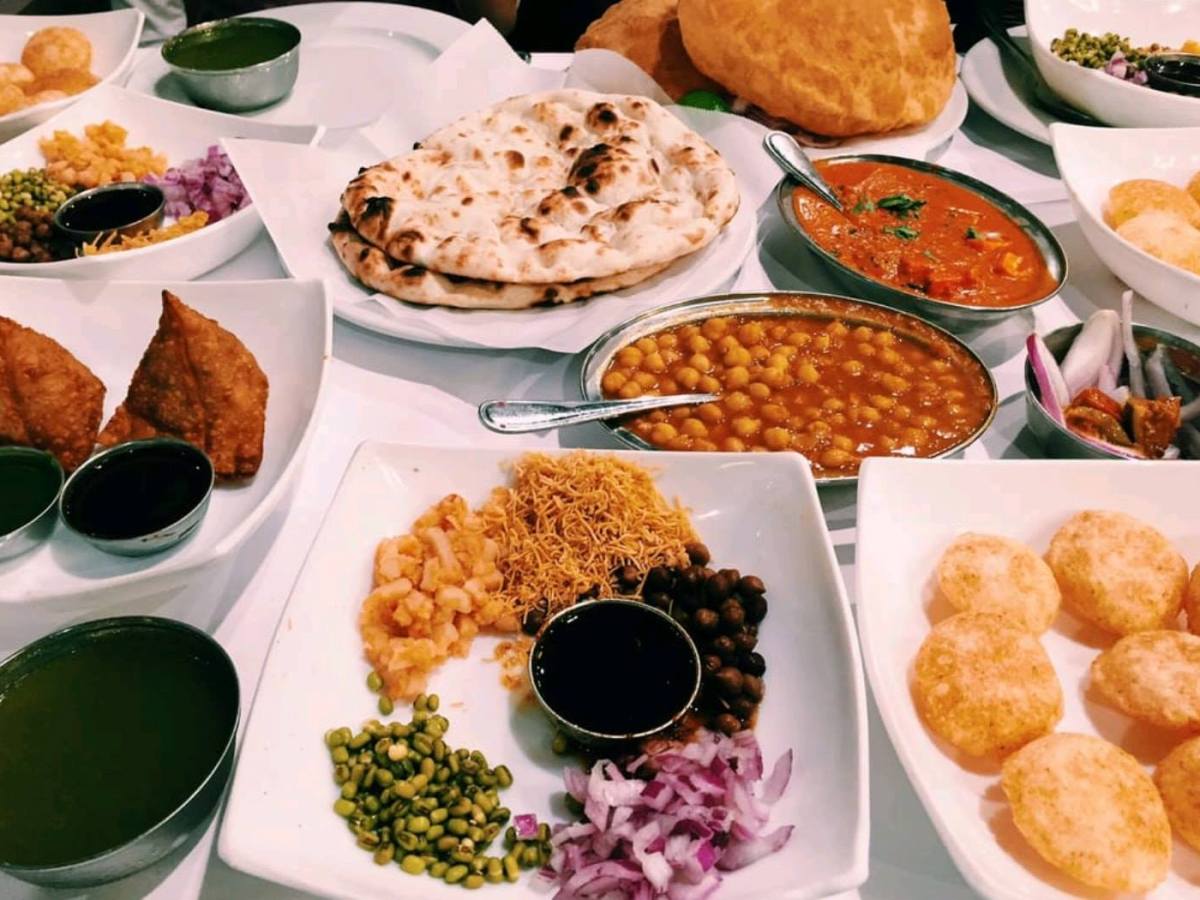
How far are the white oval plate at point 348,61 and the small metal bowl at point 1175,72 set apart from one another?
3.66 meters

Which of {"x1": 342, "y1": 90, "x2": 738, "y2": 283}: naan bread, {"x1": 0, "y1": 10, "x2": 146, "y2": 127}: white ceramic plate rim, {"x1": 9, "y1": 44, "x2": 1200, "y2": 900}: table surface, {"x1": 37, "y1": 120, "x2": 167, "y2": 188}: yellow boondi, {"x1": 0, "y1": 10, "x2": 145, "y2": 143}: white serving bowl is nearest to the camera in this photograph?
{"x1": 9, "y1": 44, "x2": 1200, "y2": 900}: table surface

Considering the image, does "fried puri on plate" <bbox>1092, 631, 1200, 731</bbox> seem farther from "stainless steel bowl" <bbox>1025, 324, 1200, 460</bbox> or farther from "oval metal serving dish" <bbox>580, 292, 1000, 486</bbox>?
"oval metal serving dish" <bbox>580, 292, 1000, 486</bbox>

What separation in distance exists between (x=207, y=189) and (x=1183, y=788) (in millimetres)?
3756

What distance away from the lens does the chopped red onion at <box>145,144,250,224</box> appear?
3.45 metres

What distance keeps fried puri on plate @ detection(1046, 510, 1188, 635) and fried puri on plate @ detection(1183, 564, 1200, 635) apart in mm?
23

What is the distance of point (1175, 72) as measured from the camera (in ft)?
14.3

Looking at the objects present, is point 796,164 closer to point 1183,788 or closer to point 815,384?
point 815,384

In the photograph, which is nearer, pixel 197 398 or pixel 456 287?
pixel 197 398

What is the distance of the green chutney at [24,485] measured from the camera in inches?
88.0

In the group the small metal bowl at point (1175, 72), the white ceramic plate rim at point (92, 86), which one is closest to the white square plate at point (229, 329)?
the white ceramic plate rim at point (92, 86)

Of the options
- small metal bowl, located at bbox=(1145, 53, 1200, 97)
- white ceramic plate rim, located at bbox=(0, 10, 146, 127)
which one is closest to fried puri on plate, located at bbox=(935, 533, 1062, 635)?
small metal bowl, located at bbox=(1145, 53, 1200, 97)

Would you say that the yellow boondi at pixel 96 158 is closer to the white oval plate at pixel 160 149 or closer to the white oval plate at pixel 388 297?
the white oval plate at pixel 160 149

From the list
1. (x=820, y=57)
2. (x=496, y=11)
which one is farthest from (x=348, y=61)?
(x=820, y=57)

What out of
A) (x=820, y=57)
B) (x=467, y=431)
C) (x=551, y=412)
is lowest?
(x=467, y=431)
